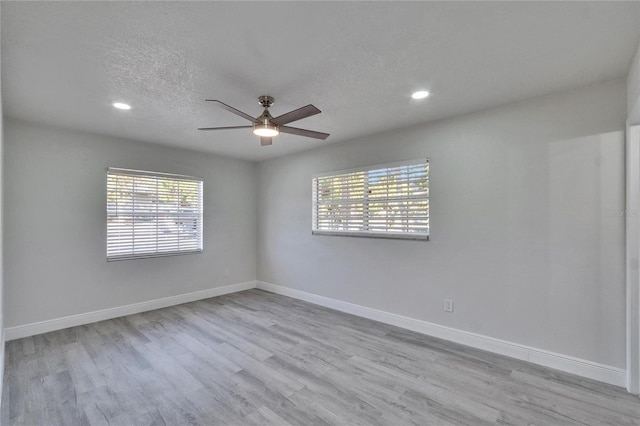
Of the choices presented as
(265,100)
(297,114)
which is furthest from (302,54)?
(265,100)

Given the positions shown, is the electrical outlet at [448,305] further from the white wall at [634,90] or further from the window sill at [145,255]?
the window sill at [145,255]

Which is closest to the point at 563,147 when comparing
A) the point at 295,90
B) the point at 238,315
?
the point at 295,90

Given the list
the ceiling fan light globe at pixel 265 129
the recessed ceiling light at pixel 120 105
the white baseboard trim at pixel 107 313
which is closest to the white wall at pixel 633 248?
the ceiling fan light globe at pixel 265 129

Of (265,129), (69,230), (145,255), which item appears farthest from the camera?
(145,255)

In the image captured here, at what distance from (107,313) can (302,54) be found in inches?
163

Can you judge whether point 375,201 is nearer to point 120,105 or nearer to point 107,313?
point 120,105

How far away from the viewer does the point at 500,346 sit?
2.91 m

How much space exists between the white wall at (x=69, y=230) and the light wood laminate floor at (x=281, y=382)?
50cm

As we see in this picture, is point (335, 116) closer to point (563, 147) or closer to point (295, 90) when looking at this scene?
point (295, 90)

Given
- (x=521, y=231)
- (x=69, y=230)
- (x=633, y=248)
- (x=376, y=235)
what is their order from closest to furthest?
(x=633, y=248), (x=521, y=231), (x=69, y=230), (x=376, y=235)

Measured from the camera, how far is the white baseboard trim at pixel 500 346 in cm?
241

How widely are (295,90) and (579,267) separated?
9.58 ft

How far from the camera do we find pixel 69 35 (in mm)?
1803

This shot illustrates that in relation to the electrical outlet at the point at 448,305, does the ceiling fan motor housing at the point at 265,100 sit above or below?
above
